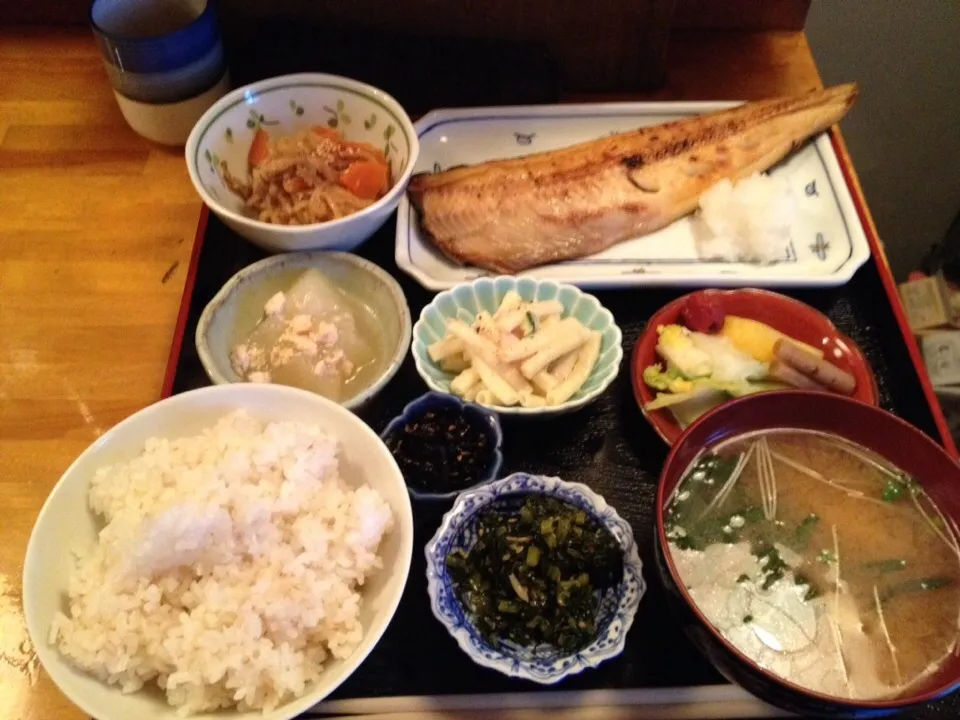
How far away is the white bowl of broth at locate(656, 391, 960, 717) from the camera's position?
1.07 m

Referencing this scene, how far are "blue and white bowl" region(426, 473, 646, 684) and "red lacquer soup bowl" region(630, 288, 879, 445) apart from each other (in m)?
0.27

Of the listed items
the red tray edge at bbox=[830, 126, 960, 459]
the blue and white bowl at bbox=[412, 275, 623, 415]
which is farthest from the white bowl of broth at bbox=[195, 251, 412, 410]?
the red tray edge at bbox=[830, 126, 960, 459]

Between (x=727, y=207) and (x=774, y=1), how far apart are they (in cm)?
79

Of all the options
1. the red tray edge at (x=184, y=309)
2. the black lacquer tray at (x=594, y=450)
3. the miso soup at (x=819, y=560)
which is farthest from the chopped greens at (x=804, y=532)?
A: the red tray edge at (x=184, y=309)

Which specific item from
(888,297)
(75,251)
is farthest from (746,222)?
(75,251)

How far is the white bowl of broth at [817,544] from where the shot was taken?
1.07 metres

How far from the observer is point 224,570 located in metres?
1.15

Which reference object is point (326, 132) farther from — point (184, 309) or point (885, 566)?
point (885, 566)

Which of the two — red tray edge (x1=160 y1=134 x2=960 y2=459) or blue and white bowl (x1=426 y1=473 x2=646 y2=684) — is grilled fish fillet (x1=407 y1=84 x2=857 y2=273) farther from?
blue and white bowl (x1=426 y1=473 x2=646 y2=684)

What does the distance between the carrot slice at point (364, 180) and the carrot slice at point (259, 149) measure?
0.21 metres

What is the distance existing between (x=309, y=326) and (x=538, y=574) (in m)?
0.68

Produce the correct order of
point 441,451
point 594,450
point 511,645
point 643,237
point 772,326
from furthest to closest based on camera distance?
point 643,237 < point 772,326 < point 594,450 < point 441,451 < point 511,645

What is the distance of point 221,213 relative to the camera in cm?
156

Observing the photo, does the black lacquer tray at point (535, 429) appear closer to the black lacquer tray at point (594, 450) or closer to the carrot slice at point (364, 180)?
the black lacquer tray at point (594, 450)
